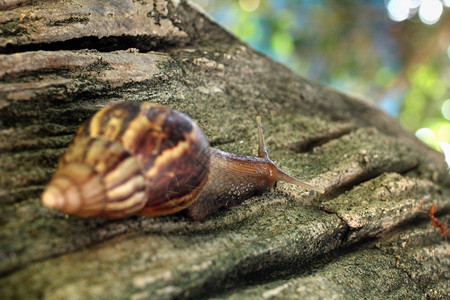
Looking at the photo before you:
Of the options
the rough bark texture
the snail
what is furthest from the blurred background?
the snail

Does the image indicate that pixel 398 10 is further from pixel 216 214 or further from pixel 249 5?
pixel 216 214

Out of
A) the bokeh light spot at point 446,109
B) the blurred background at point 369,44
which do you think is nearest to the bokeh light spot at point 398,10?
the blurred background at point 369,44

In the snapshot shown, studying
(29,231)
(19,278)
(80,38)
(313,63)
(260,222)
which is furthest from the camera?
(313,63)

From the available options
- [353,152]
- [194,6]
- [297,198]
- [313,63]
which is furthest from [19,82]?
[313,63]

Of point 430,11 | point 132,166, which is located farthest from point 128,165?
point 430,11

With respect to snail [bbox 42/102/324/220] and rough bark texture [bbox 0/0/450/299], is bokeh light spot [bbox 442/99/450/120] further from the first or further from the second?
snail [bbox 42/102/324/220]

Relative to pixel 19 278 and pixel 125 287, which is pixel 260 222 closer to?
pixel 125 287

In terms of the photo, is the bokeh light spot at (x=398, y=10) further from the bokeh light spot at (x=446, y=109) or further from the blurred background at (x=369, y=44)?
the bokeh light spot at (x=446, y=109)
